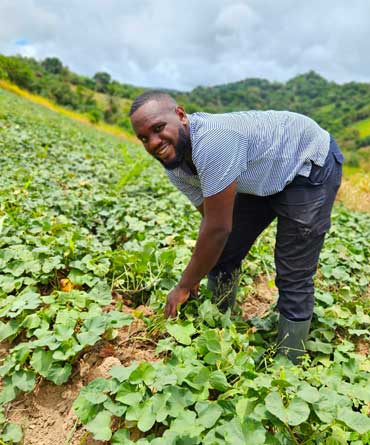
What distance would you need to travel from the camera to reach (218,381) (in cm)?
180

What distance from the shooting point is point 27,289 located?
2.56 meters

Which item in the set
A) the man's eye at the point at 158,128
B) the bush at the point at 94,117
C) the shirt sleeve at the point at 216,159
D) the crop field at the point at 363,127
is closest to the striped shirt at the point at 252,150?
the shirt sleeve at the point at 216,159

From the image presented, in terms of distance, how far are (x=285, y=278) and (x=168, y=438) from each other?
1177 mm

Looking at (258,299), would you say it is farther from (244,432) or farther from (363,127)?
(363,127)

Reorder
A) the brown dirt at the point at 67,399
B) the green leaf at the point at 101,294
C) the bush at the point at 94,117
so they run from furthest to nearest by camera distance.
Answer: the bush at the point at 94,117
the green leaf at the point at 101,294
the brown dirt at the point at 67,399

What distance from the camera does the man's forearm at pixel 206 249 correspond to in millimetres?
2033

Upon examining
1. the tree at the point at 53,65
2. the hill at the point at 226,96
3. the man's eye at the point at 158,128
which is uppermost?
the tree at the point at 53,65

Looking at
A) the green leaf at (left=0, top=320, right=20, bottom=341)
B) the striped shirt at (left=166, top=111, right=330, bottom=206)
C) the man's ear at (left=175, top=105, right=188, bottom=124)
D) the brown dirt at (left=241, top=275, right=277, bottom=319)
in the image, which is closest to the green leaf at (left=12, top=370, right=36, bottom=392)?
the green leaf at (left=0, top=320, right=20, bottom=341)

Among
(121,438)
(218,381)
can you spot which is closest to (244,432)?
(218,381)

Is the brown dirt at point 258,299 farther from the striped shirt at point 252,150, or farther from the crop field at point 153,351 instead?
the striped shirt at point 252,150

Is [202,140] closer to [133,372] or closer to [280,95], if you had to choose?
[133,372]

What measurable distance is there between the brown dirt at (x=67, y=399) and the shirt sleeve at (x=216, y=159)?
40.7 inches

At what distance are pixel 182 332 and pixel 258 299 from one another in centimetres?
138

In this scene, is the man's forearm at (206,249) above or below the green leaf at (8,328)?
above
